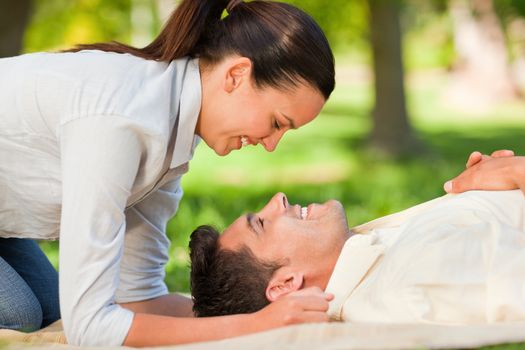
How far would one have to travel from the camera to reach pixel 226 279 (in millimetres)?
3461

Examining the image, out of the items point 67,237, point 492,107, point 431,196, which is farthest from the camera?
point 492,107

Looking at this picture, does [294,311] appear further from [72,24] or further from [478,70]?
[72,24]

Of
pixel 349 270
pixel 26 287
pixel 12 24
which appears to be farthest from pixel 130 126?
pixel 12 24

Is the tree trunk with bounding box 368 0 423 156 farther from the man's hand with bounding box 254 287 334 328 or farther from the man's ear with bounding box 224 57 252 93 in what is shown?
the man's hand with bounding box 254 287 334 328

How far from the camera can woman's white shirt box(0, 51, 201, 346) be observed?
9.76 ft

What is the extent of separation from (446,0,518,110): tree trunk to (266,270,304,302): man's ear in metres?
18.3

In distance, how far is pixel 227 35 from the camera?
3.37 meters

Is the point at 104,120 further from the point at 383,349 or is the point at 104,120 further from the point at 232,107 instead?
the point at 383,349

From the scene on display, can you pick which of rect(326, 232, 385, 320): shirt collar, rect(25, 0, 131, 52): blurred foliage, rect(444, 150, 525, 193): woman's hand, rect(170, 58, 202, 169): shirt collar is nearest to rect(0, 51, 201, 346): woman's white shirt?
rect(170, 58, 202, 169): shirt collar

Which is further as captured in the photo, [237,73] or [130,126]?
[237,73]

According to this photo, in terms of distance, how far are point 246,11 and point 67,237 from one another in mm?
1117

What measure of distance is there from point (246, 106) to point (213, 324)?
0.80 meters

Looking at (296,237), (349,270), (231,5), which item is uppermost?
(231,5)

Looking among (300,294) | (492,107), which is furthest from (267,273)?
(492,107)
